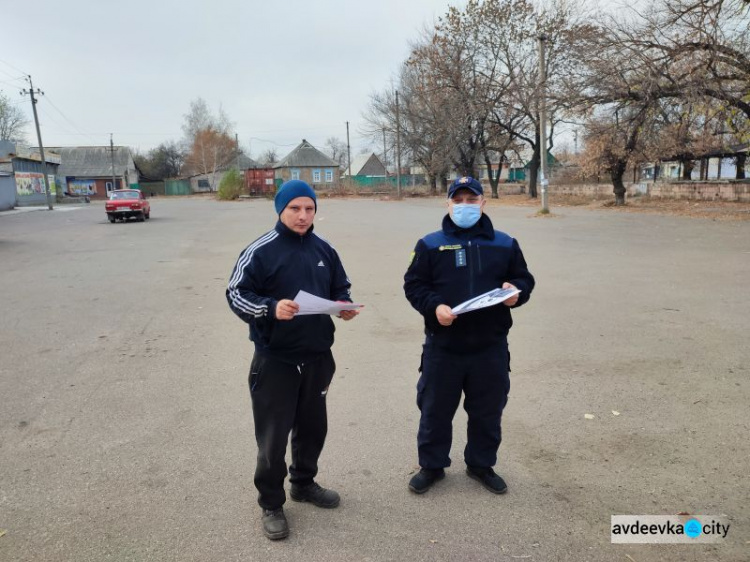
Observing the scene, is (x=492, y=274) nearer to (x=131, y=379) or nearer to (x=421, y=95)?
(x=131, y=379)

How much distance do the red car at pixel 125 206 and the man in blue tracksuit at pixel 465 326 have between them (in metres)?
26.2

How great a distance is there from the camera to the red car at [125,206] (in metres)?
25.9

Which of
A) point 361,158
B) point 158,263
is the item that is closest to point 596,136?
point 158,263

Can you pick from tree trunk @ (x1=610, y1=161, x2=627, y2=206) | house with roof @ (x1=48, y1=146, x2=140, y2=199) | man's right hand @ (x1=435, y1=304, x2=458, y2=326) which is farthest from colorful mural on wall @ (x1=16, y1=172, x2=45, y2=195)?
man's right hand @ (x1=435, y1=304, x2=458, y2=326)

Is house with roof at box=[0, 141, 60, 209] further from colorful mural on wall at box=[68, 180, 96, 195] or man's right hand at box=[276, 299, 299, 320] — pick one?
man's right hand at box=[276, 299, 299, 320]

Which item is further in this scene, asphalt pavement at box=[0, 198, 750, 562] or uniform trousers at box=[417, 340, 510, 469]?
uniform trousers at box=[417, 340, 510, 469]

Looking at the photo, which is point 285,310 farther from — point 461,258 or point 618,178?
point 618,178

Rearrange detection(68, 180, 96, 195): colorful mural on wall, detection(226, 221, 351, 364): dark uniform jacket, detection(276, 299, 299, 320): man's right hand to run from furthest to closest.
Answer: detection(68, 180, 96, 195): colorful mural on wall
detection(226, 221, 351, 364): dark uniform jacket
detection(276, 299, 299, 320): man's right hand

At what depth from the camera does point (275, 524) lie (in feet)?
Answer: 9.09

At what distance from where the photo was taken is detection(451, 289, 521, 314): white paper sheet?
9.45 ft

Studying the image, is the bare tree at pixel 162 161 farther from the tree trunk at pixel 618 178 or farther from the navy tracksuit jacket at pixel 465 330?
the navy tracksuit jacket at pixel 465 330

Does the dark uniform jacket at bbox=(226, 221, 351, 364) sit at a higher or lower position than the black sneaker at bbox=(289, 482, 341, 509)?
higher

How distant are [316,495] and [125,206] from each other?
2626 cm

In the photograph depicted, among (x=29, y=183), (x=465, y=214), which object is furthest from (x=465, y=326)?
(x=29, y=183)
